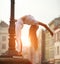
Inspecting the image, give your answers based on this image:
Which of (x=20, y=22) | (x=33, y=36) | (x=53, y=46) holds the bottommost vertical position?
(x=53, y=46)

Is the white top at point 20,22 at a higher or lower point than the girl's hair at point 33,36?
higher

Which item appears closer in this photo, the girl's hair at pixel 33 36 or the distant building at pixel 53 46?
the girl's hair at pixel 33 36

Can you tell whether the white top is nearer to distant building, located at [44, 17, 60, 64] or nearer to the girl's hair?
the girl's hair

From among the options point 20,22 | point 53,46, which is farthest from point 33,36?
point 53,46

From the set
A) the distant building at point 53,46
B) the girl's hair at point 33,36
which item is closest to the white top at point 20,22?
the girl's hair at point 33,36

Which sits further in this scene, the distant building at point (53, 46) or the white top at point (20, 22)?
the distant building at point (53, 46)

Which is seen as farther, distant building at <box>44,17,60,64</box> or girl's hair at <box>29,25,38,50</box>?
distant building at <box>44,17,60,64</box>

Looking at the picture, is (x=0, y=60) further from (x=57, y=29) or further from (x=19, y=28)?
(x=57, y=29)

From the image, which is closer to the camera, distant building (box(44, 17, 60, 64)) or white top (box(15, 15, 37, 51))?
white top (box(15, 15, 37, 51))

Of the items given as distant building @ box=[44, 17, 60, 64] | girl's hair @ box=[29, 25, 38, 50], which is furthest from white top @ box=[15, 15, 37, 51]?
distant building @ box=[44, 17, 60, 64]

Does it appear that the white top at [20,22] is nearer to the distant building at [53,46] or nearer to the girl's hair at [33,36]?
the girl's hair at [33,36]

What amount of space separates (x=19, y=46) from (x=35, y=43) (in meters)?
0.13

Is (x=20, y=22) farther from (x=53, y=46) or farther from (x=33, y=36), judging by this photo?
(x=53, y=46)

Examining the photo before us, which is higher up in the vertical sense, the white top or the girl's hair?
the white top
